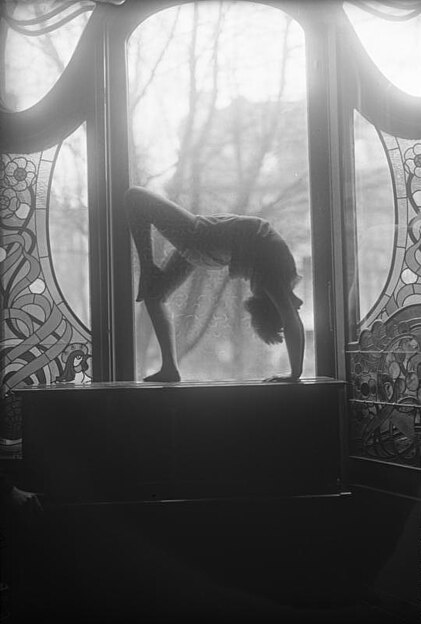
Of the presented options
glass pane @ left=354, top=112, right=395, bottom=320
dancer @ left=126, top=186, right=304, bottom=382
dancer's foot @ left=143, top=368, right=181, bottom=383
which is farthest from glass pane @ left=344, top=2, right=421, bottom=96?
dancer's foot @ left=143, top=368, right=181, bottom=383

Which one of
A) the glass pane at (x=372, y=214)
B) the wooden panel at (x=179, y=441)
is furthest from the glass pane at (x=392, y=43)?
the wooden panel at (x=179, y=441)

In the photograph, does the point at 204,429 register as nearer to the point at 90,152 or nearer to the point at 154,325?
the point at 154,325

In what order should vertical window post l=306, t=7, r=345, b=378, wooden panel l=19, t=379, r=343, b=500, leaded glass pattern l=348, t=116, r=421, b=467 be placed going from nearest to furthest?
wooden panel l=19, t=379, r=343, b=500 < leaded glass pattern l=348, t=116, r=421, b=467 < vertical window post l=306, t=7, r=345, b=378

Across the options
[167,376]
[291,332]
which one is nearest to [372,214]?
[291,332]

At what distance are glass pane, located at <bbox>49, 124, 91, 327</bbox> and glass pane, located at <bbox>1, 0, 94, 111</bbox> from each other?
0.20 m

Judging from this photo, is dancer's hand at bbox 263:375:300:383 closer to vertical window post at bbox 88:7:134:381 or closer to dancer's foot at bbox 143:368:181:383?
dancer's foot at bbox 143:368:181:383

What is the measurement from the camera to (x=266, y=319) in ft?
6.52

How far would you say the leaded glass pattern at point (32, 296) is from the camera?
84.1 inches

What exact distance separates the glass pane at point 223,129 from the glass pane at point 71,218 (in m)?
0.18

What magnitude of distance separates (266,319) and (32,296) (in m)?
0.75

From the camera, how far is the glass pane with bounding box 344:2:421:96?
2062 millimetres

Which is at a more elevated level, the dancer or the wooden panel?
the dancer

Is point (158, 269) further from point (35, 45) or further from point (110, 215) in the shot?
point (35, 45)

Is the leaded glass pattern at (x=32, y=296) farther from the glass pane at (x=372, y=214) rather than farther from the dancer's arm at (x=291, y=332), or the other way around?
the glass pane at (x=372, y=214)
